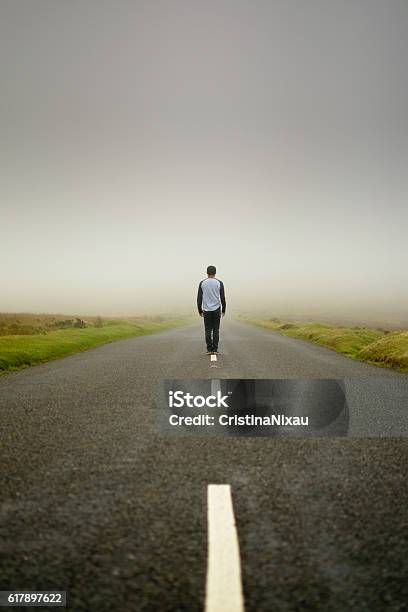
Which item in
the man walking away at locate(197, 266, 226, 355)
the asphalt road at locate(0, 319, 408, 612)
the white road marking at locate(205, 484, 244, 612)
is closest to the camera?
the white road marking at locate(205, 484, 244, 612)

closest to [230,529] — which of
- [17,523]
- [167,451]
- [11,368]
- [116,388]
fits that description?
[17,523]

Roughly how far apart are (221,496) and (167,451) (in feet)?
4.41

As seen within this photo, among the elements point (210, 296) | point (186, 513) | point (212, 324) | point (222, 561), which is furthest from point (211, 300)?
point (222, 561)

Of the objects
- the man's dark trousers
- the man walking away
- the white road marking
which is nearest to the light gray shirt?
the man walking away

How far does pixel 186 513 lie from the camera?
3.13m

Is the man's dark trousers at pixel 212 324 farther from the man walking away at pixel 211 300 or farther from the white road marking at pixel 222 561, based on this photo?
the white road marking at pixel 222 561

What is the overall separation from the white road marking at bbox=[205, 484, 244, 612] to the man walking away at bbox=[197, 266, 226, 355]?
39.0 feet

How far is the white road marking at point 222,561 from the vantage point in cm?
215

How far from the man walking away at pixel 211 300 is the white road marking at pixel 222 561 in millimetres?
11874

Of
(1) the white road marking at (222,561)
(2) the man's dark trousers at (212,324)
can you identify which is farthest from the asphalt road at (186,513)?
(2) the man's dark trousers at (212,324)

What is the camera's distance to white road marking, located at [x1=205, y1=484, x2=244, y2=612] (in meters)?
2.15

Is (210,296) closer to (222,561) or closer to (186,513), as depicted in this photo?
(186,513)

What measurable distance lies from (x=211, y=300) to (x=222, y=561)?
42.0 ft

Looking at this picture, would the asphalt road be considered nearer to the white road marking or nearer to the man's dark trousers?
the white road marking
